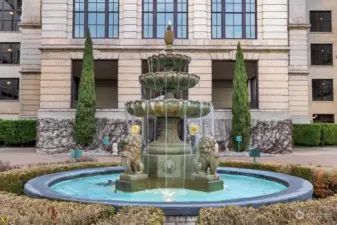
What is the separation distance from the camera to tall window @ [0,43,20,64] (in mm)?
43594

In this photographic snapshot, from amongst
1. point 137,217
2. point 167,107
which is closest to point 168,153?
point 167,107

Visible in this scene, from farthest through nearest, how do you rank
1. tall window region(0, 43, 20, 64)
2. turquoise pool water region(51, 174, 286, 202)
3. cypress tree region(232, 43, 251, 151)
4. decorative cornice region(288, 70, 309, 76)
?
tall window region(0, 43, 20, 64) → decorative cornice region(288, 70, 309, 76) → cypress tree region(232, 43, 251, 151) → turquoise pool water region(51, 174, 286, 202)

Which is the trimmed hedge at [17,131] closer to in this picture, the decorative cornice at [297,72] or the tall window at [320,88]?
the decorative cornice at [297,72]

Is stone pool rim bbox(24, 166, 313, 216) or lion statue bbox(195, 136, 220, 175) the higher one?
lion statue bbox(195, 136, 220, 175)

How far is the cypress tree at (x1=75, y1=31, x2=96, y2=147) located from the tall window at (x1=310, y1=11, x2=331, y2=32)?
1300 inches

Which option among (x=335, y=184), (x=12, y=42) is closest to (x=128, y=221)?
(x=335, y=184)

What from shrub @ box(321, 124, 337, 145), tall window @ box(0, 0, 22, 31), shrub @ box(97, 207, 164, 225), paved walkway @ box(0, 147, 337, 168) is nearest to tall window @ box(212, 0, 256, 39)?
paved walkway @ box(0, 147, 337, 168)

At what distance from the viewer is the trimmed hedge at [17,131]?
3225cm

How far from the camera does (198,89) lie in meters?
26.9

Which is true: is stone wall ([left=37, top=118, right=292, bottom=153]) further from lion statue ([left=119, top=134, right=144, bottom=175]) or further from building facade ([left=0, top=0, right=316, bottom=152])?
lion statue ([left=119, top=134, right=144, bottom=175])

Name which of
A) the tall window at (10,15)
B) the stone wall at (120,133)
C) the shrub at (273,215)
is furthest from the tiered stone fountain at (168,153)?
the tall window at (10,15)

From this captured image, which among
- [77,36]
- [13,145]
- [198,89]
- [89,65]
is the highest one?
[77,36]

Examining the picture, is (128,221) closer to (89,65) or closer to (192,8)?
(89,65)

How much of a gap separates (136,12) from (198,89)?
8201mm
